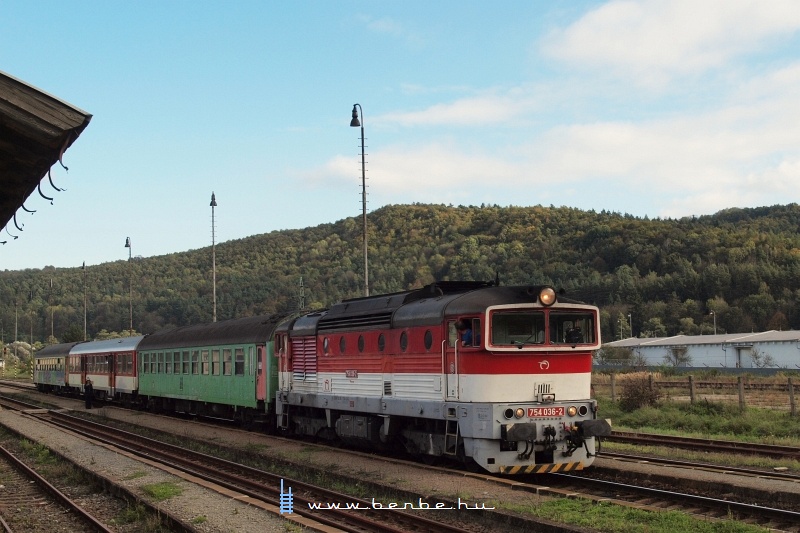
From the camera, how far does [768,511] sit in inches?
472

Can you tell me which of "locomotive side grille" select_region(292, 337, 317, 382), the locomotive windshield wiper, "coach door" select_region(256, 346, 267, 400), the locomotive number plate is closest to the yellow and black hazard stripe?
the locomotive number plate

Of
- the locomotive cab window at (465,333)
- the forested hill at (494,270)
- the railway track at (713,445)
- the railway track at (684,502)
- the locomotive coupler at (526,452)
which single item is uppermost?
the forested hill at (494,270)

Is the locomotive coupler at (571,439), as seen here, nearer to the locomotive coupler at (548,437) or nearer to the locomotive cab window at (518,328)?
the locomotive coupler at (548,437)

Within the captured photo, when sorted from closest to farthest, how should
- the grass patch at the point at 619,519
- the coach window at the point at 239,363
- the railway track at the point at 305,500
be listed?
the grass patch at the point at 619,519, the railway track at the point at 305,500, the coach window at the point at 239,363

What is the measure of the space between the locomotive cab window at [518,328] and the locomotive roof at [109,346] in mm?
29983

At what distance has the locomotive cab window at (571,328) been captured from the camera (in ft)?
53.2

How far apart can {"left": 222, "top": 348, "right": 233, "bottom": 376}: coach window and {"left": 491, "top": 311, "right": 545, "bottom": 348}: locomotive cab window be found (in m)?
15.8

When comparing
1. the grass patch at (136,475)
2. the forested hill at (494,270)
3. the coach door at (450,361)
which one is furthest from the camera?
the forested hill at (494,270)

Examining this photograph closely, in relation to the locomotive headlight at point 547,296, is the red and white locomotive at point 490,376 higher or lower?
lower

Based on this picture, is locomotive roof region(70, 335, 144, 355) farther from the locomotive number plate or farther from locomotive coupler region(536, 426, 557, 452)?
locomotive coupler region(536, 426, 557, 452)

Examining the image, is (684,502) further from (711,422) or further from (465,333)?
(711,422)

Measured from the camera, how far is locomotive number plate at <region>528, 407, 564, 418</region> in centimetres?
1557

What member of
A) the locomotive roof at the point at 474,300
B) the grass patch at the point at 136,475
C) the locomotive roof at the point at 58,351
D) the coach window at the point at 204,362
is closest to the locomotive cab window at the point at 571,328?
the locomotive roof at the point at 474,300

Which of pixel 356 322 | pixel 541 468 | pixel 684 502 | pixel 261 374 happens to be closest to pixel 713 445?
pixel 541 468
